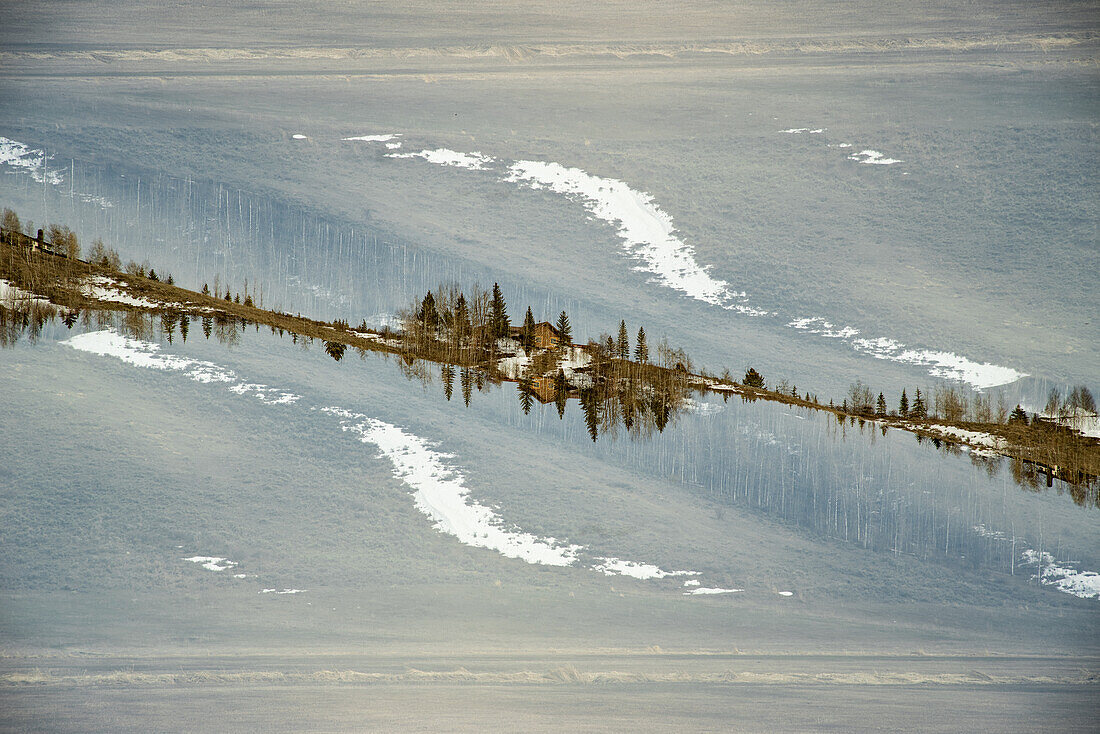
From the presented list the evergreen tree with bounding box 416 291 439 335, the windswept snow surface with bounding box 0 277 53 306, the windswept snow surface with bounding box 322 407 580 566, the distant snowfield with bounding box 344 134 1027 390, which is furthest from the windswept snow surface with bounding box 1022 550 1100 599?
the windswept snow surface with bounding box 0 277 53 306

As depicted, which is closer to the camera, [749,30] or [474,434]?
[474,434]

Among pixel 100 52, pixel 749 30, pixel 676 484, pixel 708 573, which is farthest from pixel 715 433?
pixel 100 52

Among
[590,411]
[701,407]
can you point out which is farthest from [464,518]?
[701,407]

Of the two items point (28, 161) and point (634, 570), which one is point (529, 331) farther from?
point (28, 161)

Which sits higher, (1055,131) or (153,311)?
(1055,131)

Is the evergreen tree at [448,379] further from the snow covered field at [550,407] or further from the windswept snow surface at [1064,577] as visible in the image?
the windswept snow surface at [1064,577]

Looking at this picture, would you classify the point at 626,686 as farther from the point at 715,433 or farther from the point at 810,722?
the point at 715,433

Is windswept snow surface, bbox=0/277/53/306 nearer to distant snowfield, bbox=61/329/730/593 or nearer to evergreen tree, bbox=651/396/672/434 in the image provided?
distant snowfield, bbox=61/329/730/593
